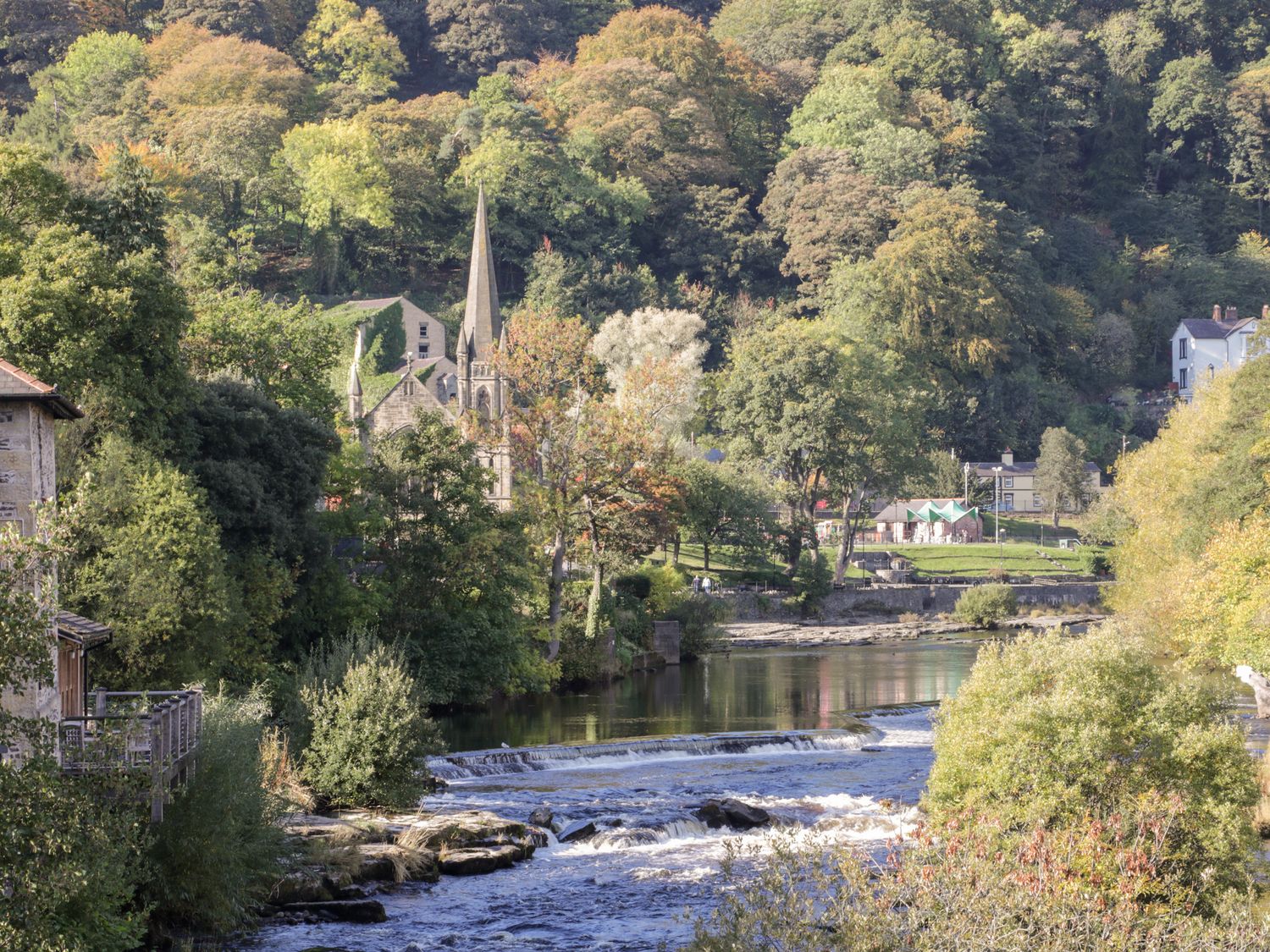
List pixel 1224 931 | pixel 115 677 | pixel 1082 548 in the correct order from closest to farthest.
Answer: pixel 1224 931, pixel 115 677, pixel 1082 548

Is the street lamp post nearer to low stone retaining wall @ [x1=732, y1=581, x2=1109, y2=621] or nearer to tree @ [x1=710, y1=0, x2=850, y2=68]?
low stone retaining wall @ [x1=732, y1=581, x2=1109, y2=621]

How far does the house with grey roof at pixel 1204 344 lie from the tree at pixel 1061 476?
23.0 meters

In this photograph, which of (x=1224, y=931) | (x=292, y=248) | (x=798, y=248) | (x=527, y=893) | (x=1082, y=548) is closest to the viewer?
(x=1224, y=931)

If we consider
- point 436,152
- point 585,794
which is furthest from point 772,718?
point 436,152

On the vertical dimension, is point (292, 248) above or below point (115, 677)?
above

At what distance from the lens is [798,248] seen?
126 m

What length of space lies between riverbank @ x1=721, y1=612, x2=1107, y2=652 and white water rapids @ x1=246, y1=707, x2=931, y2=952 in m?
25.8

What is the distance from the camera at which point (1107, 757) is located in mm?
25297

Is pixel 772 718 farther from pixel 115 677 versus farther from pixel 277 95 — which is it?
pixel 277 95

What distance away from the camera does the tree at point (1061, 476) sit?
110062mm

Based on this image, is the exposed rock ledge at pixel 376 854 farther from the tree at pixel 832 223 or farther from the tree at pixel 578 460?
the tree at pixel 832 223

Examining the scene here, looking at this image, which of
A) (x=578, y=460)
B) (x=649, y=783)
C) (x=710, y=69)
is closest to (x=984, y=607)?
(x=578, y=460)

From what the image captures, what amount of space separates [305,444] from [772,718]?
52.1 feet

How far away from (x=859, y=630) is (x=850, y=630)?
1.45 feet
